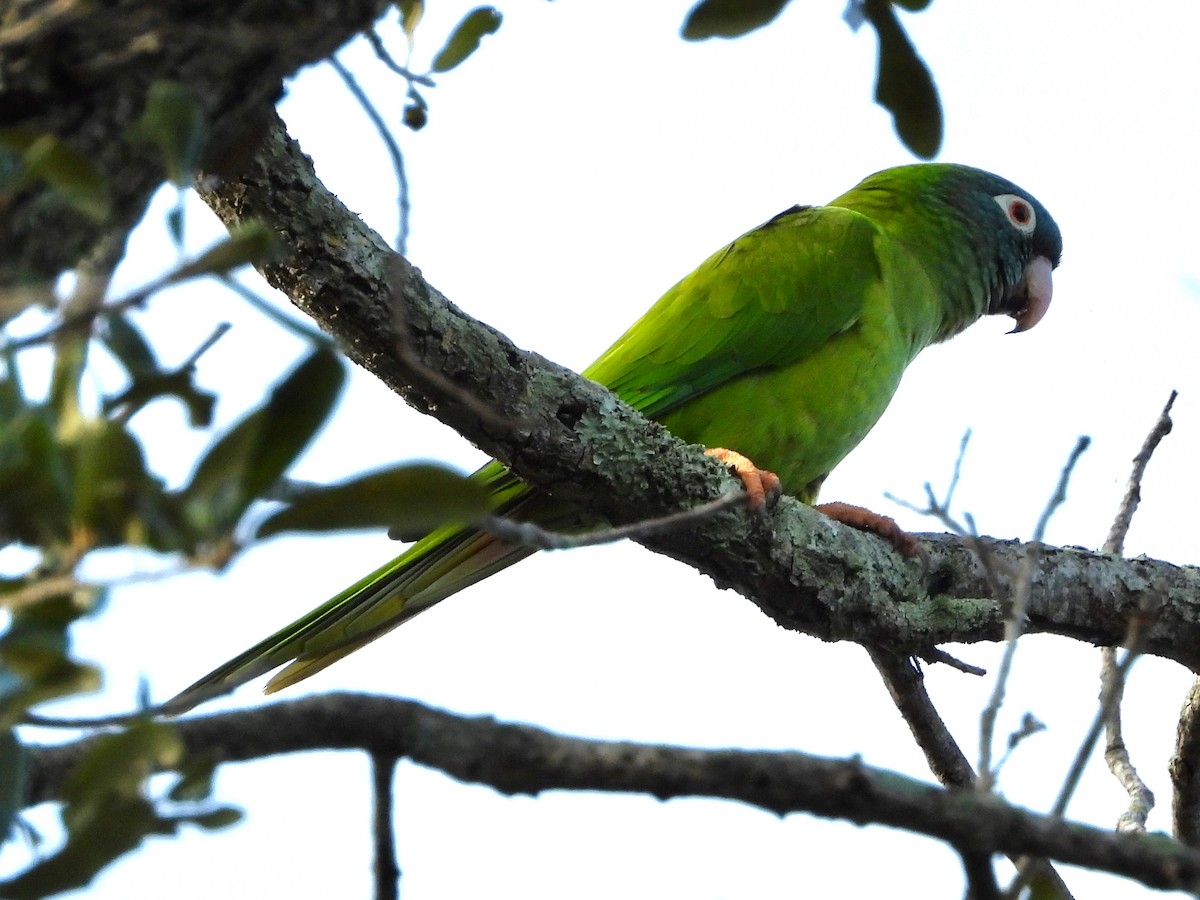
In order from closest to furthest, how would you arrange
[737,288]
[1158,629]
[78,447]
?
[78,447], [1158,629], [737,288]

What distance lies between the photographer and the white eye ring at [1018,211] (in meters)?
5.07

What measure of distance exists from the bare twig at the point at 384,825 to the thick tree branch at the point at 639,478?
75 centimetres

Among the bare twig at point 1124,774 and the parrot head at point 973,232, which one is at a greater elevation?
the parrot head at point 973,232

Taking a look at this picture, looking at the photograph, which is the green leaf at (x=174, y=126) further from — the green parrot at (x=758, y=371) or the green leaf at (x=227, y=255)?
the green parrot at (x=758, y=371)

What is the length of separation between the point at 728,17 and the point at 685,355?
205 centimetres

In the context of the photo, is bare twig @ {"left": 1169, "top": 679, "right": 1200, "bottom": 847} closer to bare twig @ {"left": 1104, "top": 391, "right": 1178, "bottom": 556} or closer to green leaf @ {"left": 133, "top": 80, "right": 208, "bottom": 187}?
bare twig @ {"left": 1104, "top": 391, "right": 1178, "bottom": 556}

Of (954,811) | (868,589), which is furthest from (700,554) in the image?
(954,811)

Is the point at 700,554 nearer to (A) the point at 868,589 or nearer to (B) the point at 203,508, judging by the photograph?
(A) the point at 868,589

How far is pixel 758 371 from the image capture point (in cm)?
375

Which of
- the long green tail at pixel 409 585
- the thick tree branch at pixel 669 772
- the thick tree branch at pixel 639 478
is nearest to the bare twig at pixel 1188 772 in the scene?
the thick tree branch at pixel 639 478

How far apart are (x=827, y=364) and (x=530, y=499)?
1113 mm

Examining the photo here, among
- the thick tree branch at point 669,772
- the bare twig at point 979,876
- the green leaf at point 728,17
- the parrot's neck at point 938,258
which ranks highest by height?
the parrot's neck at point 938,258

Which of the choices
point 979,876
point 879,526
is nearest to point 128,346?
point 979,876

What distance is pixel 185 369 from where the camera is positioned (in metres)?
1.13
